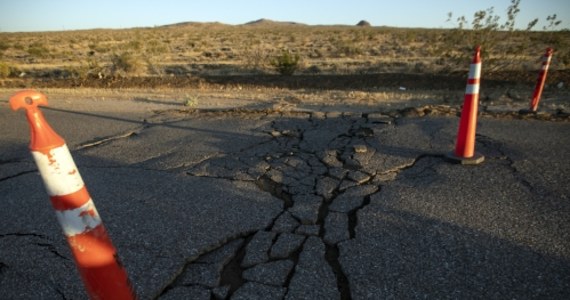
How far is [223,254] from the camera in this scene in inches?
104

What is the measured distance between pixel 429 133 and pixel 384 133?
0.63m

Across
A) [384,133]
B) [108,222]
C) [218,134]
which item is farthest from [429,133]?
[108,222]

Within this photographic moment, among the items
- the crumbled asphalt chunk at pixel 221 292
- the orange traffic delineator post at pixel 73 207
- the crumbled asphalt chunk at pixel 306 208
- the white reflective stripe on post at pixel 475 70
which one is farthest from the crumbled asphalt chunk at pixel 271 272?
the white reflective stripe on post at pixel 475 70

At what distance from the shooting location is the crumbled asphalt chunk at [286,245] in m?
2.61

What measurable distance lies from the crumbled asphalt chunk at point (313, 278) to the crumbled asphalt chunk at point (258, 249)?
0.27 m

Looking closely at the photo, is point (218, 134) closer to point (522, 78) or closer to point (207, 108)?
point (207, 108)

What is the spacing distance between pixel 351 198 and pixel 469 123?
1.69 meters

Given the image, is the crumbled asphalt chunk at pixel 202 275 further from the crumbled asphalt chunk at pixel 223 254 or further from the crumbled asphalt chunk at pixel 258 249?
the crumbled asphalt chunk at pixel 258 249

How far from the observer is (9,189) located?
386 centimetres

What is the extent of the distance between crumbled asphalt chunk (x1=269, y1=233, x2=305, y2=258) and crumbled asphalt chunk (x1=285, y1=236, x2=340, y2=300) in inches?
3.3

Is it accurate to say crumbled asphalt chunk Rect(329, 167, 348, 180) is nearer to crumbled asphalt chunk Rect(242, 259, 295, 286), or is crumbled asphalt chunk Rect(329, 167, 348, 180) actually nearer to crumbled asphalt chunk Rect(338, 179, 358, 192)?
crumbled asphalt chunk Rect(338, 179, 358, 192)

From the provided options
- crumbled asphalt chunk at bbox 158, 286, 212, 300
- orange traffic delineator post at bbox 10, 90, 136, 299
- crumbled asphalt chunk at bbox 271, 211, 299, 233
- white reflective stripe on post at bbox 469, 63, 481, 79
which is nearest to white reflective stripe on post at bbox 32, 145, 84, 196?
orange traffic delineator post at bbox 10, 90, 136, 299

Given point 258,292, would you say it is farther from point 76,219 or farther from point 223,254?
point 76,219

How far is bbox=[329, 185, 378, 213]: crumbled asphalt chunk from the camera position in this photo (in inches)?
127
